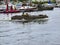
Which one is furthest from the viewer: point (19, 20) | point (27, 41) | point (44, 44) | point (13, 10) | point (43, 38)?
point (13, 10)

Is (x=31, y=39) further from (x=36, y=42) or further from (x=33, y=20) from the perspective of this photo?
(x=33, y=20)

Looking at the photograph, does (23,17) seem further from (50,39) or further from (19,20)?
(50,39)

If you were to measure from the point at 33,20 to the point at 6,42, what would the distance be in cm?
1717

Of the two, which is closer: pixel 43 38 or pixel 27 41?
pixel 27 41

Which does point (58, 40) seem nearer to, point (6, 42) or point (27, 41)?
point (27, 41)

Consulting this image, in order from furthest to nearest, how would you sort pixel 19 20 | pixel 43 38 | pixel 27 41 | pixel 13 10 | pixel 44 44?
pixel 13 10
pixel 19 20
pixel 43 38
pixel 27 41
pixel 44 44

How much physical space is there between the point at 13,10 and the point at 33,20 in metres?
20.1

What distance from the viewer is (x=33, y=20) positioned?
36688 millimetres

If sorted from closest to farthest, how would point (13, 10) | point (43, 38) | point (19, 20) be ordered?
point (43, 38) < point (19, 20) < point (13, 10)

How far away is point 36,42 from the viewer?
1953cm

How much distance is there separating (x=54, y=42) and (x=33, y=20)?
17.4 metres

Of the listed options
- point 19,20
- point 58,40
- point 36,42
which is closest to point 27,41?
point 36,42

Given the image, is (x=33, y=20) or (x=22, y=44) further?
(x=33, y=20)

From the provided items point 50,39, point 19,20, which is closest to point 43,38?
point 50,39
